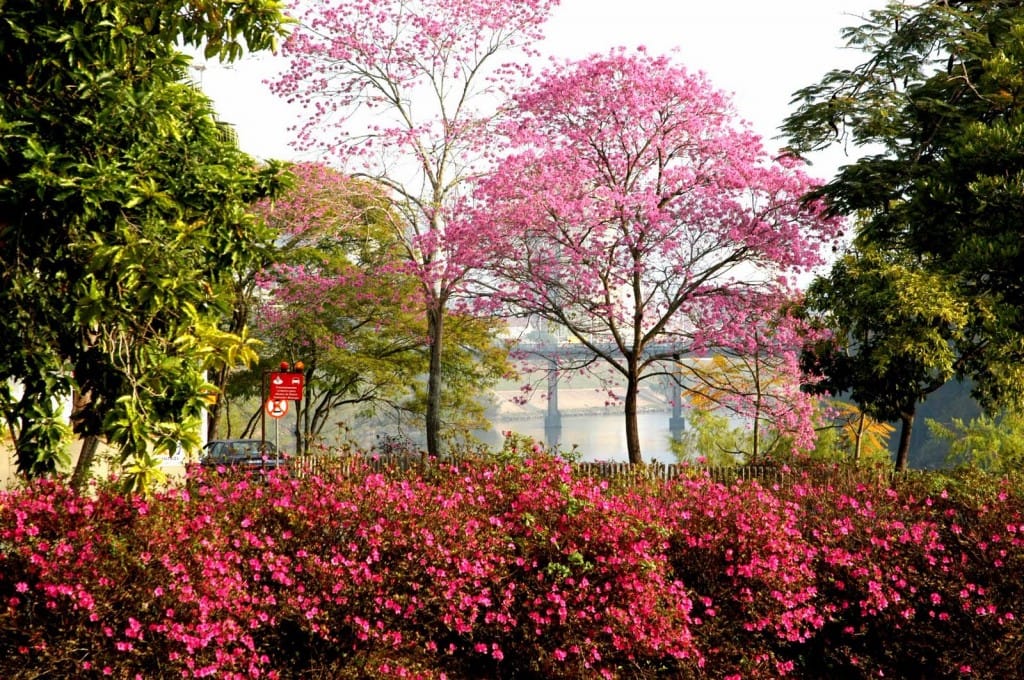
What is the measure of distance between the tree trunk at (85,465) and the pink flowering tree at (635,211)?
11306mm

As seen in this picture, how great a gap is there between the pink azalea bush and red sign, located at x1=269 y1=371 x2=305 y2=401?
14556mm

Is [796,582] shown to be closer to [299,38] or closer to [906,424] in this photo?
[906,424]

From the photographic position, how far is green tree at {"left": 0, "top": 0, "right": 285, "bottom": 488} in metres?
6.32

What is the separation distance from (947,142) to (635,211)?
28.3 feet

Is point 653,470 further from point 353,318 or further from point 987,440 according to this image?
point 987,440

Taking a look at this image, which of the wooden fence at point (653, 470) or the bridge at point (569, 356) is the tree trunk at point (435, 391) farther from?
the wooden fence at point (653, 470)

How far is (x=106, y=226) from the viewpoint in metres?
6.54

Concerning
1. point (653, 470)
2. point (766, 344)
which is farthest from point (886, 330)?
point (653, 470)

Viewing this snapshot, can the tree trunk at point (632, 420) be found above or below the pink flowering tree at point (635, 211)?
below

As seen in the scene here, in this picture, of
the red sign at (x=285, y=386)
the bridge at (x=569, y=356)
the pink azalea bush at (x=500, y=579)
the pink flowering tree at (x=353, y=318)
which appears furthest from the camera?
the pink flowering tree at (x=353, y=318)

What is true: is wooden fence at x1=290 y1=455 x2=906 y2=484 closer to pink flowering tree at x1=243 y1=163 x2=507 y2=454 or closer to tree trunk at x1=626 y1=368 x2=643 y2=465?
tree trunk at x1=626 y1=368 x2=643 y2=465

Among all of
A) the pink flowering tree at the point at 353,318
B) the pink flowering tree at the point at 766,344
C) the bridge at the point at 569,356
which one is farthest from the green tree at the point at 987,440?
the pink flowering tree at the point at 353,318

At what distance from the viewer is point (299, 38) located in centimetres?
2484

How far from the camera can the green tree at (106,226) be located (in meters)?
6.32
